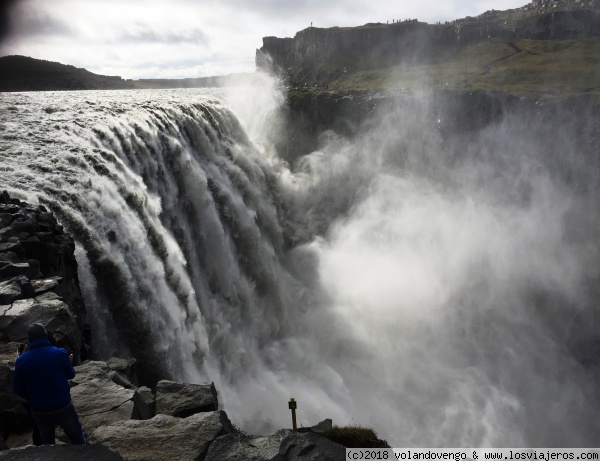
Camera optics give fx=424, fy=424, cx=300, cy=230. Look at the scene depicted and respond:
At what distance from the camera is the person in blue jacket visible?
629cm

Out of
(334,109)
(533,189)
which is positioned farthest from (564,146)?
(334,109)

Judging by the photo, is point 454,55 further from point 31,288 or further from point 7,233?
point 31,288

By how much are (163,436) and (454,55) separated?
3507 inches

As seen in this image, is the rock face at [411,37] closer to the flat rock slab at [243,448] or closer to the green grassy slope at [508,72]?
the green grassy slope at [508,72]

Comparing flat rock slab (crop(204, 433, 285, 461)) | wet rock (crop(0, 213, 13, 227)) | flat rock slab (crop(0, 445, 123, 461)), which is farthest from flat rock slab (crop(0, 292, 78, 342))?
flat rock slab (crop(204, 433, 285, 461))

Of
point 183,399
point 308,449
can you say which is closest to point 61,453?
point 183,399

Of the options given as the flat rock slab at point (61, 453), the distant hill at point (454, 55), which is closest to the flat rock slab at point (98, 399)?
the flat rock slab at point (61, 453)

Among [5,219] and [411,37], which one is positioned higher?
[411,37]

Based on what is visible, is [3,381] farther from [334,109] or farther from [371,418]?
[334,109]

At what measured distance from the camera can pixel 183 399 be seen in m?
9.17

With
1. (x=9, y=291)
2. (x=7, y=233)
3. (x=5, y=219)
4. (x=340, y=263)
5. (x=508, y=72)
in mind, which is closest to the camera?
(x=9, y=291)

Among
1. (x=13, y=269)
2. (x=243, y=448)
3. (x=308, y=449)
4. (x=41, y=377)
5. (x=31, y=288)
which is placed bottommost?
(x=308, y=449)

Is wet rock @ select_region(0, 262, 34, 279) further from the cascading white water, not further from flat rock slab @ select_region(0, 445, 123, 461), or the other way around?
flat rock slab @ select_region(0, 445, 123, 461)

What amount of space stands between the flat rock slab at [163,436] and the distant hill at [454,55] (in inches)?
1893
